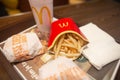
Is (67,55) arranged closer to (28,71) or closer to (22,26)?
(28,71)

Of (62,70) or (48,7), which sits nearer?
(62,70)

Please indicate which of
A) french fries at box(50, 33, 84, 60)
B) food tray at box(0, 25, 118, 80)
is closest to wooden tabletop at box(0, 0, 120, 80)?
food tray at box(0, 25, 118, 80)

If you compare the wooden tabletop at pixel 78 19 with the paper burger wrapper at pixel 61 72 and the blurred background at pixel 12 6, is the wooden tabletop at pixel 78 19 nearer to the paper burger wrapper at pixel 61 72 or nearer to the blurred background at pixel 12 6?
the paper burger wrapper at pixel 61 72

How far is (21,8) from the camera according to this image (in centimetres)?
129

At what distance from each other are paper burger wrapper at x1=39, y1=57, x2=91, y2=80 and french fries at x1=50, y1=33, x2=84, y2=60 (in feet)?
0.27

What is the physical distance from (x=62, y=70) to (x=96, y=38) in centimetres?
27

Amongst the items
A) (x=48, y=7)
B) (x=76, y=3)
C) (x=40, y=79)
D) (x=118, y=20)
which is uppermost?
(x=48, y=7)

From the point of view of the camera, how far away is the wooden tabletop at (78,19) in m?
0.63

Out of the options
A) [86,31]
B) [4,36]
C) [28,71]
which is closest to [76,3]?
[86,31]

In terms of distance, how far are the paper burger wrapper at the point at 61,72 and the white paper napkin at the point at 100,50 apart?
106 millimetres

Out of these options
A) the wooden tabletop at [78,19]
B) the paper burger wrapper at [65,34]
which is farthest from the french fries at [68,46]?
the wooden tabletop at [78,19]

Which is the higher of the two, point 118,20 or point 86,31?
point 86,31

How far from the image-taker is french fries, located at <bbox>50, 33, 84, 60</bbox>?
2.08 feet

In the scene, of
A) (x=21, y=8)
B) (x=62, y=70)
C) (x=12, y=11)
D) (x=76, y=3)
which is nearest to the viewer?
(x=62, y=70)
